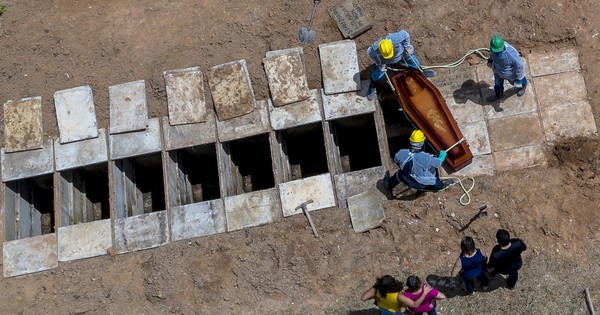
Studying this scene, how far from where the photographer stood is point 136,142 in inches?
361

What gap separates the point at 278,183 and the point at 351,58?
7.78ft

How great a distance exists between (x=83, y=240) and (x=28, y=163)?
1706 millimetres

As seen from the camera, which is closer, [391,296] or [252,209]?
[391,296]

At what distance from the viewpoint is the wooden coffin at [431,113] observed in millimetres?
8430

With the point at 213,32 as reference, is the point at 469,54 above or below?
below

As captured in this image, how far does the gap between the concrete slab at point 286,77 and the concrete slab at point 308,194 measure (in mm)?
1369

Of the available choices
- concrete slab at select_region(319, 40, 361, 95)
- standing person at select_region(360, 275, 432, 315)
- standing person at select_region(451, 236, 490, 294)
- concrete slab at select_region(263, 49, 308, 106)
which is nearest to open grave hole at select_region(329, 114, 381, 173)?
concrete slab at select_region(319, 40, 361, 95)

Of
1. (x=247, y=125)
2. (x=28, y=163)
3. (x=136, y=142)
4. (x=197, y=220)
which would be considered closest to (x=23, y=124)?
(x=28, y=163)

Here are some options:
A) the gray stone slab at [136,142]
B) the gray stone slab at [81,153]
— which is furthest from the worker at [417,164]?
the gray stone slab at [81,153]

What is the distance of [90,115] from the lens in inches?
365

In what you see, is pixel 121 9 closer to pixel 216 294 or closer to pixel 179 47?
pixel 179 47

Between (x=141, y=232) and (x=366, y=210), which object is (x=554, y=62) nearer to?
(x=366, y=210)

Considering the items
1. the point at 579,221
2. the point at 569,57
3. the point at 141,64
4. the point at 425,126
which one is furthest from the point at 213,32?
the point at 579,221

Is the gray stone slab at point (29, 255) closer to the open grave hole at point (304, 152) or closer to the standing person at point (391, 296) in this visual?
the open grave hole at point (304, 152)
